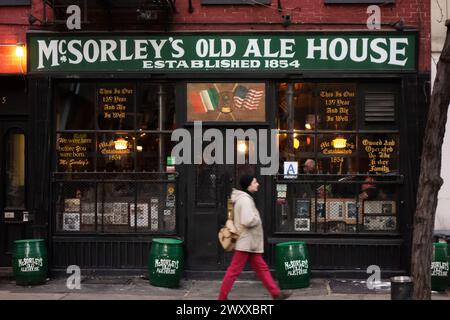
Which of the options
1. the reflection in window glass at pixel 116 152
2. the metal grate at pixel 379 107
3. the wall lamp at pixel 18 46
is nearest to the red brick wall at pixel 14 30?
the wall lamp at pixel 18 46

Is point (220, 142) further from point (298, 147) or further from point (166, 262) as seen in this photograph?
point (166, 262)

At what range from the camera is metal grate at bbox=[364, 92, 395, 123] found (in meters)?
11.1

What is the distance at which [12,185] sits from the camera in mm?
11953

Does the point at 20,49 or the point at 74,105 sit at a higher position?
the point at 20,49

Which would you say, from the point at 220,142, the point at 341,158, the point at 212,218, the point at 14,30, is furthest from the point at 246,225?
the point at 14,30

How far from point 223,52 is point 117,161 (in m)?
2.69

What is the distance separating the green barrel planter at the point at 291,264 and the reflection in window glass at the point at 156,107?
2.96 metres

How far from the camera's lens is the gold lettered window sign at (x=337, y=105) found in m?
11.1

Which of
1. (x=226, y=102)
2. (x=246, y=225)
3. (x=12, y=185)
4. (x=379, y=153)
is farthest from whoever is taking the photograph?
(x=12, y=185)

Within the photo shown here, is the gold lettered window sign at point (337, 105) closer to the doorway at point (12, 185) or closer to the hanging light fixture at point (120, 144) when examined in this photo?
the hanging light fixture at point (120, 144)

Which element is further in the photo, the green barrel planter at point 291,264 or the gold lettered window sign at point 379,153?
the gold lettered window sign at point 379,153

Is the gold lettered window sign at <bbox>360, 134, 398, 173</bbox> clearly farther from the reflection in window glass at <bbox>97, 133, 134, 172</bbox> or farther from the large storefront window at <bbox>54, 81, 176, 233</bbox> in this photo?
the reflection in window glass at <bbox>97, 133, 134, 172</bbox>

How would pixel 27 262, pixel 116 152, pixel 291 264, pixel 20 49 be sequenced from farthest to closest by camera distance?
pixel 20 49, pixel 116 152, pixel 27 262, pixel 291 264

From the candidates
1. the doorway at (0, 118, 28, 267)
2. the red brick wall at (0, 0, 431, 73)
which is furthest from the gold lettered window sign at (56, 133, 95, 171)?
the red brick wall at (0, 0, 431, 73)
